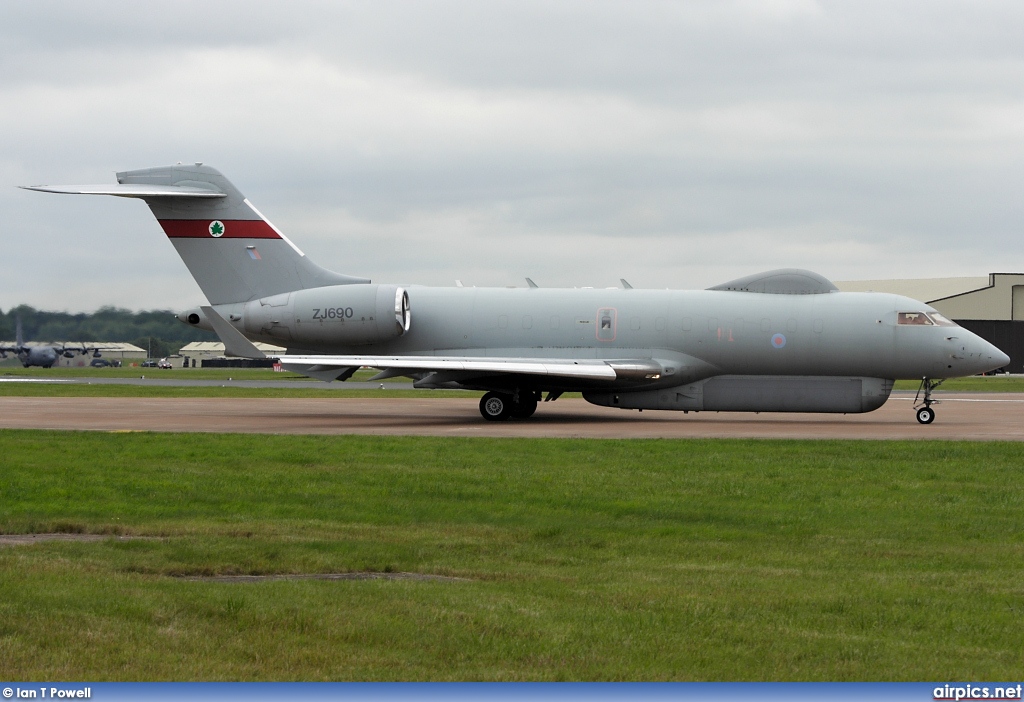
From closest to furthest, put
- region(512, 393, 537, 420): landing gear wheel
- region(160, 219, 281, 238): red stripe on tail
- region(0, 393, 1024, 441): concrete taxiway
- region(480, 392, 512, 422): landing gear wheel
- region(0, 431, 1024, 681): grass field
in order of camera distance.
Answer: region(0, 431, 1024, 681): grass field → region(0, 393, 1024, 441): concrete taxiway → region(480, 392, 512, 422): landing gear wheel → region(512, 393, 537, 420): landing gear wheel → region(160, 219, 281, 238): red stripe on tail

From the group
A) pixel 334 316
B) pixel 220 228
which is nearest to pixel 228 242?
pixel 220 228

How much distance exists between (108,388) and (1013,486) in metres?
39.7

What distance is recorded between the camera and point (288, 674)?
6.24 meters

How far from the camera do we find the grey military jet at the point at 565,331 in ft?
89.9

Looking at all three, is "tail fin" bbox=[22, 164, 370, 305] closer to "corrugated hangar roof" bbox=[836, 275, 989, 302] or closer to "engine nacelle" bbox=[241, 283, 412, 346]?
"engine nacelle" bbox=[241, 283, 412, 346]

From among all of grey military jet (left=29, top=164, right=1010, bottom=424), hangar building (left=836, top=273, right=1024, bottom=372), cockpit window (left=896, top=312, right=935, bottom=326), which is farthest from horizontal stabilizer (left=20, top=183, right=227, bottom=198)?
hangar building (left=836, top=273, right=1024, bottom=372)

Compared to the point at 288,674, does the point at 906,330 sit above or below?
above

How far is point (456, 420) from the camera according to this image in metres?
28.8

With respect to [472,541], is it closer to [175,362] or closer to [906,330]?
[906,330]

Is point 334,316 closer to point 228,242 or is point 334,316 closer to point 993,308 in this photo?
point 228,242

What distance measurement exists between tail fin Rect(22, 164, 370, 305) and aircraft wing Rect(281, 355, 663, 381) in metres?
3.71

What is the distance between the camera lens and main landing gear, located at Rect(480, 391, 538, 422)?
28.6 m

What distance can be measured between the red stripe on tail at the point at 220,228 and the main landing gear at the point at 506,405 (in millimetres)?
7262

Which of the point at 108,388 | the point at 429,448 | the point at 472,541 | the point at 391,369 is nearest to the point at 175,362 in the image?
the point at 108,388
